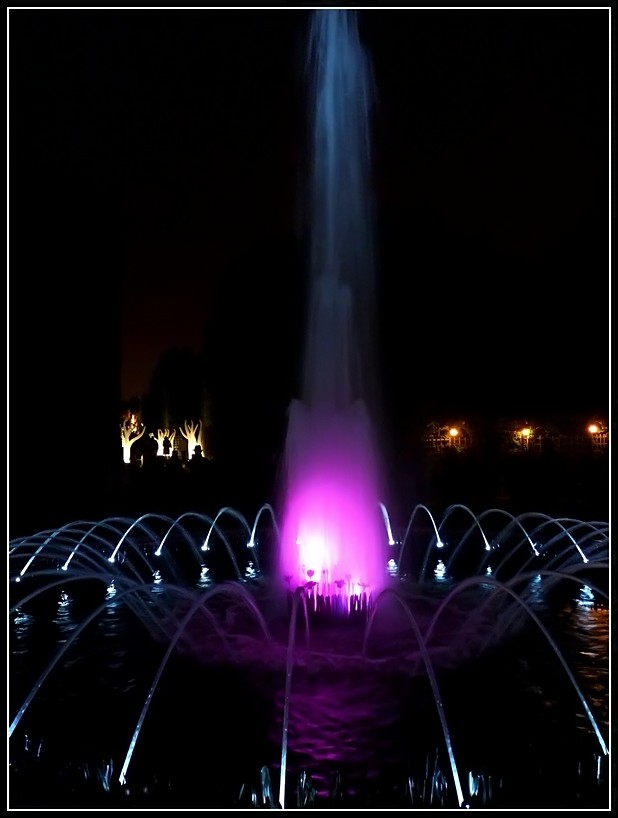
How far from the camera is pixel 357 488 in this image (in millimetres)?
13562

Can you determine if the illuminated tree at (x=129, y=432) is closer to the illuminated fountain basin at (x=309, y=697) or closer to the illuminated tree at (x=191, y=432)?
the illuminated tree at (x=191, y=432)

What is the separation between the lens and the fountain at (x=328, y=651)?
593cm

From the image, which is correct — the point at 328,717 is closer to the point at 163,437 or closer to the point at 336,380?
the point at 336,380

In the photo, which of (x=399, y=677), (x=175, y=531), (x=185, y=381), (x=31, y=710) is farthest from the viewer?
(x=185, y=381)

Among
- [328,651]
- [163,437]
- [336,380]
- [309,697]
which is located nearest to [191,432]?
[163,437]

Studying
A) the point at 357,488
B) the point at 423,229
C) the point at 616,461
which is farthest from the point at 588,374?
the point at 616,461

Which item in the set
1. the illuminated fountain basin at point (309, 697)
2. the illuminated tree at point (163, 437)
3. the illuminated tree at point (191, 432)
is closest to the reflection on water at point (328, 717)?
the illuminated fountain basin at point (309, 697)

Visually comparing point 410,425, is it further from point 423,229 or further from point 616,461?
point 616,461

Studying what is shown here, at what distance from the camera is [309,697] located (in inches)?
298

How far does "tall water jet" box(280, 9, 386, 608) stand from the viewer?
12.8 meters

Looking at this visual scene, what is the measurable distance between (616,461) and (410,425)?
36.5 metres

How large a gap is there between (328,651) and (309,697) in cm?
144

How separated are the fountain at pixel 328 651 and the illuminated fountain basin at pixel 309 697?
1.1 inches

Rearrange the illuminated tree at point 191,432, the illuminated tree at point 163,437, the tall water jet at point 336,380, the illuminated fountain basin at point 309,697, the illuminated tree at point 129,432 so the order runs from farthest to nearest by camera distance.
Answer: the illuminated tree at point 191,432
the illuminated tree at point 163,437
the illuminated tree at point 129,432
the tall water jet at point 336,380
the illuminated fountain basin at point 309,697
